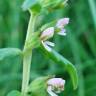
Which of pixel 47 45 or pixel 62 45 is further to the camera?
pixel 62 45

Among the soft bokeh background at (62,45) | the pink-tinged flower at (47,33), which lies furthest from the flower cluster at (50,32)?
the soft bokeh background at (62,45)

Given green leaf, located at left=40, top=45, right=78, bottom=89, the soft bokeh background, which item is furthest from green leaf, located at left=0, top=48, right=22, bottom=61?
the soft bokeh background

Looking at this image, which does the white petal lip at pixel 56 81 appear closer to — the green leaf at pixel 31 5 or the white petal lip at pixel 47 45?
the white petal lip at pixel 47 45

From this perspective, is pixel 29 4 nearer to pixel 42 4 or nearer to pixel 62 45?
pixel 42 4

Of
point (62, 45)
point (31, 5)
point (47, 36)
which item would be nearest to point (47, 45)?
point (47, 36)

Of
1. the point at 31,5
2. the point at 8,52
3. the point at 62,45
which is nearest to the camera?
the point at 31,5

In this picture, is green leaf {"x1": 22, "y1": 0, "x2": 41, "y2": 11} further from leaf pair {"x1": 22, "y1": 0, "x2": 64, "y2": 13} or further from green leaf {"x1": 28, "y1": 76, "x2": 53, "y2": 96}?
green leaf {"x1": 28, "y1": 76, "x2": 53, "y2": 96}

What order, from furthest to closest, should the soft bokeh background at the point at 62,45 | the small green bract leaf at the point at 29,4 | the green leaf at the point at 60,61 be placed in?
the soft bokeh background at the point at 62,45, the green leaf at the point at 60,61, the small green bract leaf at the point at 29,4
